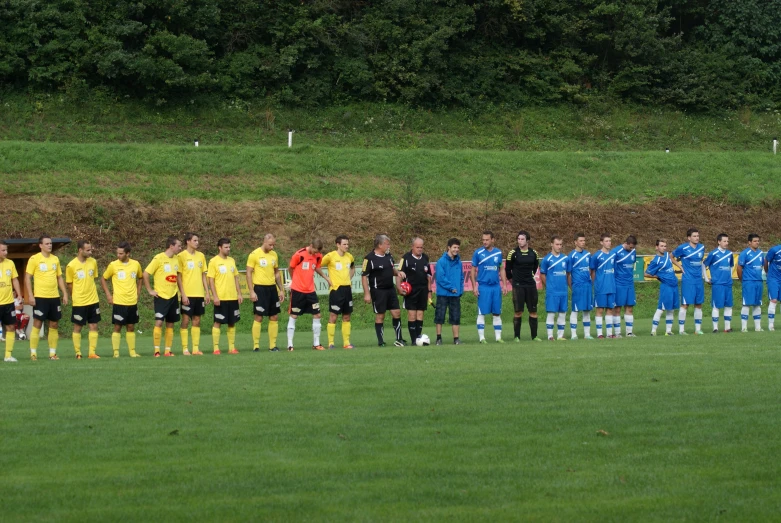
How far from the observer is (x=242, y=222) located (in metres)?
35.4

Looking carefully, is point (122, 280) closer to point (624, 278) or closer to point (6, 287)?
point (6, 287)

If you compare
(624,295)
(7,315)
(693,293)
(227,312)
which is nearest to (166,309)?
(227,312)

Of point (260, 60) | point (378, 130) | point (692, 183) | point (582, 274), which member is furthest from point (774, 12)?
point (582, 274)

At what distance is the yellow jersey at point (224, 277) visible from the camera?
19.1 m

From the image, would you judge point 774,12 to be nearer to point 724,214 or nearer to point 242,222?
point 724,214

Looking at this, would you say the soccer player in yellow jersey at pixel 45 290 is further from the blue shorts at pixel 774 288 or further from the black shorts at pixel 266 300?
the blue shorts at pixel 774 288

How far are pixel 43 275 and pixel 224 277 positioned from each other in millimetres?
3218

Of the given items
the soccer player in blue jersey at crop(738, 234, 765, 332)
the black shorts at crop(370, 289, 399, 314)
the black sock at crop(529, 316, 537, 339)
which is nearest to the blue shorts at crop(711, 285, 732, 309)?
the soccer player in blue jersey at crop(738, 234, 765, 332)

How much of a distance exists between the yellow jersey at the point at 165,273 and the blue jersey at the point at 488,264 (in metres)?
5.88

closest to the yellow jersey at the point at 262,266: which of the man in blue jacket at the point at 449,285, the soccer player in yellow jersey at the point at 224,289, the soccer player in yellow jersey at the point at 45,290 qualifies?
the soccer player in yellow jersey at the point at 224,289

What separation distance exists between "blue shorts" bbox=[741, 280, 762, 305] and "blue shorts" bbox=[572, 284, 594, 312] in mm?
3599

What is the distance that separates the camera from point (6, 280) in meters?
18.0

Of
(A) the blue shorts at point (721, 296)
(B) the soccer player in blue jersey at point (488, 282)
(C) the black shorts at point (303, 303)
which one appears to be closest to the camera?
(C) the black shorts at point (303, 303)

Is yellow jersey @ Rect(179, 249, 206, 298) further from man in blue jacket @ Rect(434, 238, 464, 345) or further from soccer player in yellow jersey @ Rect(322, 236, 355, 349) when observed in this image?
man in blue jacket @ Rect(434, 238, 464, 345)
